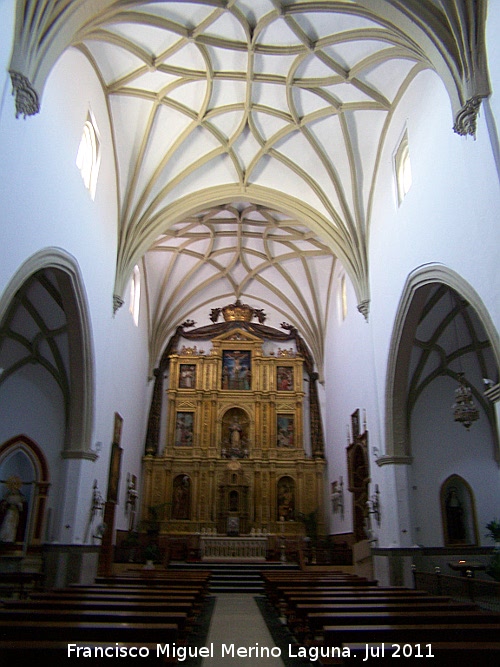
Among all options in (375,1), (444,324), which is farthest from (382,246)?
(375,1)

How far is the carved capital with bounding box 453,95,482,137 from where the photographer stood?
920 cm

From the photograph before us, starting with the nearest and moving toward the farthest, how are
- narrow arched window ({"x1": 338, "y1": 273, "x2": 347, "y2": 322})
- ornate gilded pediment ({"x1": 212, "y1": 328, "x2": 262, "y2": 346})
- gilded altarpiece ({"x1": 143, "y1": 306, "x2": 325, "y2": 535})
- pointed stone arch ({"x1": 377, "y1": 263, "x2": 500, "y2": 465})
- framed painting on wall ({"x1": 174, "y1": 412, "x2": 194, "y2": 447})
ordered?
pointed stone arch ({"x1": 377, "y1": 263, "x2": 500, "y2": 465}), narrow arched window ({"x1": 338, "y1": 273, "x2": 347, "y2": 322}), gilded altarpiece ({"x1": 143, "y1": 306, "x2": 325, "y2": 535}), framed painting on wall ({"x1": 174, "y1": 412, "x2": 194, "y2": 447}), ornate gilded pediment ({"x1": 212, "y1": 328, "x2": 262, "y2": 346})

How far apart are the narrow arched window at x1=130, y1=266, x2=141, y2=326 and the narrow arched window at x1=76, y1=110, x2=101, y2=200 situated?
22.6 feet

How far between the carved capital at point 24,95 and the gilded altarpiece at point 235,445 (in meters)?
17.8

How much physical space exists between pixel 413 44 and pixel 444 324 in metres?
7.58

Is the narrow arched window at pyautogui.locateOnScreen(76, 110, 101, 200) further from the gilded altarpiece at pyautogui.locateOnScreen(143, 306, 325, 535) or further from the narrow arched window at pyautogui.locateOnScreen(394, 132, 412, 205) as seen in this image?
the gilded altarpiece at pyautogui.locateOnScreen(143, 306, 325, 535)

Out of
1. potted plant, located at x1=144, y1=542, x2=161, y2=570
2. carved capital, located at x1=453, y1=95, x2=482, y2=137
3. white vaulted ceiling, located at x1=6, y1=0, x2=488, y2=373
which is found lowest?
potted plant, located at x1=144, y1=542, x2=161, y2=570

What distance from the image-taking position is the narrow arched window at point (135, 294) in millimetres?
21375

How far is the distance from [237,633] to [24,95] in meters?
9.29

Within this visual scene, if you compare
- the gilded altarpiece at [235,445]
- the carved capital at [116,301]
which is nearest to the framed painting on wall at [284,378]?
the gilded altarpiece at [235,445]

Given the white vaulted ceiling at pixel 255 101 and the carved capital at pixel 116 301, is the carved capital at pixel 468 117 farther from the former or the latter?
the carved capital at pixel 116 301

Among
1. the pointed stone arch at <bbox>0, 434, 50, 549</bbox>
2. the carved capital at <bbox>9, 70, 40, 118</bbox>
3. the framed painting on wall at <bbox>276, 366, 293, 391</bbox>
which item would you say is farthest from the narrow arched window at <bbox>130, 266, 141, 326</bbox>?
the carved capital at <bbox>9, 70, 40, 118</bbox>

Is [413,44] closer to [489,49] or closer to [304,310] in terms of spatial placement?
[489,49]

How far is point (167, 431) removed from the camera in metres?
25.7
